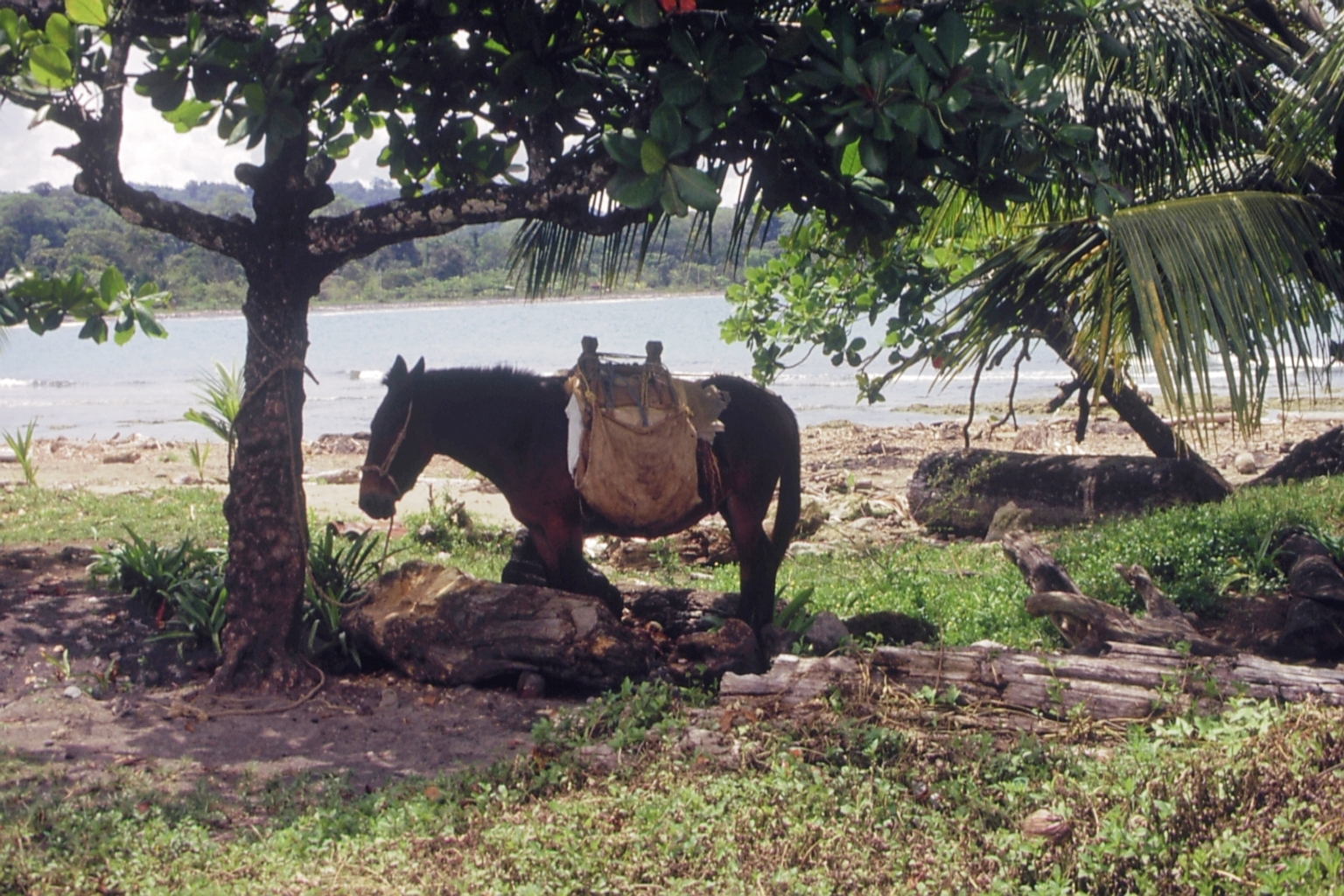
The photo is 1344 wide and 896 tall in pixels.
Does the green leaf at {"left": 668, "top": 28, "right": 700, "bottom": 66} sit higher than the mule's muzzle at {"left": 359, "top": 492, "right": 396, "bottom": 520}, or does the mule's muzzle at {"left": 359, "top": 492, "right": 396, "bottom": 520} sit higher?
the green leaf at {"left": 668, "top": 28, "right": 700, "bottom": 66}

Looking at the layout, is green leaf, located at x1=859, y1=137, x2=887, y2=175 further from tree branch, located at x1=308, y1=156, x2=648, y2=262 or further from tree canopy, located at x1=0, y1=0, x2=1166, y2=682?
tree branch, located at x1=308, y1=156, x2=648, y2=262

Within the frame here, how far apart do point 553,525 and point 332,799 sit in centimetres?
231

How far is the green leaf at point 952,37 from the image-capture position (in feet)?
13.8

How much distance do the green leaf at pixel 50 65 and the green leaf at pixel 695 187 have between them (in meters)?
2.78

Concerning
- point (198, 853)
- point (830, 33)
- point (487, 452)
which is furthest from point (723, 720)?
point (830, 33)

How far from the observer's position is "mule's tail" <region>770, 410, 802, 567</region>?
6410 millimetres

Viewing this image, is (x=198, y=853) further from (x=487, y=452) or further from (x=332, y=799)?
(x=487, y=452)

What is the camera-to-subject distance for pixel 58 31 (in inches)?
185

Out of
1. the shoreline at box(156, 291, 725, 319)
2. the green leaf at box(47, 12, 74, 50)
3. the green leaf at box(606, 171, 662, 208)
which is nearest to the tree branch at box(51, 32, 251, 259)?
the green leaf at box(47, 12, 74, 50)

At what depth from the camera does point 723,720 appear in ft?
14.6

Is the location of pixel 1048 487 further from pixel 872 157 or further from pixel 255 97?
pixel 255 97

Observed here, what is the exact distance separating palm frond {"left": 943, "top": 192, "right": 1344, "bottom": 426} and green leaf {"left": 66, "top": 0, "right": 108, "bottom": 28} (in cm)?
425

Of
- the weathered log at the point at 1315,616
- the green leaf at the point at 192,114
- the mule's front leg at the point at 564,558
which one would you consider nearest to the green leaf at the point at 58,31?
the green leaf at the point at 192,114

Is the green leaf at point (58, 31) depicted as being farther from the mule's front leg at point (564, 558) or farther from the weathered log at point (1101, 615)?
the weathered log at point (1101, 615)
